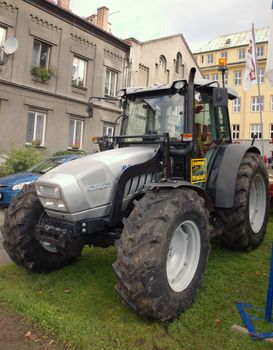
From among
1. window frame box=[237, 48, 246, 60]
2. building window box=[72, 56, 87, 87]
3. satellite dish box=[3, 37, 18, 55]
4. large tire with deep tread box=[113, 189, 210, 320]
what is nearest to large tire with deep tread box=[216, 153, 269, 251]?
large tire with deep tread box=[113, 189, 210, 320]

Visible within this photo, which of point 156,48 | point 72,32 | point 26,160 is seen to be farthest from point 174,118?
point 156,48

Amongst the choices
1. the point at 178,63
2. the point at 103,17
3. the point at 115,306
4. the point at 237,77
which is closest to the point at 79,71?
the point at 103,17

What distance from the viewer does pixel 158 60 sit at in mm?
22609

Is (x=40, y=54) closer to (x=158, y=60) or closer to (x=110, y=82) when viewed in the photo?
(x=110, y=82)

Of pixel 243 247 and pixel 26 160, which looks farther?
pixel 26 160

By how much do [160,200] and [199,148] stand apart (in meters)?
1.61

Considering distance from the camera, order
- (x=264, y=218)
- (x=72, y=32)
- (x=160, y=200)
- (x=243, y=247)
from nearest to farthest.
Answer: (x=160, y=200) → (x=243, y=247) → (x=264, y=218) → (x=72, y=32)

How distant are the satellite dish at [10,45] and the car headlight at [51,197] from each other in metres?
13.0

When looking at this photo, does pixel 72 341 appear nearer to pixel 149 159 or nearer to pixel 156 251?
pixel 156 251

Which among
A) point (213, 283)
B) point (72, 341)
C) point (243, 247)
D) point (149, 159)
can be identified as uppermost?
point (149, 159)

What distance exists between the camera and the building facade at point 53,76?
50.6 ft

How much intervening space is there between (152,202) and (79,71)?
651 inches

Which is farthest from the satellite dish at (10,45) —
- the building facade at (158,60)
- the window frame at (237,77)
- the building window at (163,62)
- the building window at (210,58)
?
the building window at (210,58)

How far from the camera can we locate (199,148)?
15.6 feet
